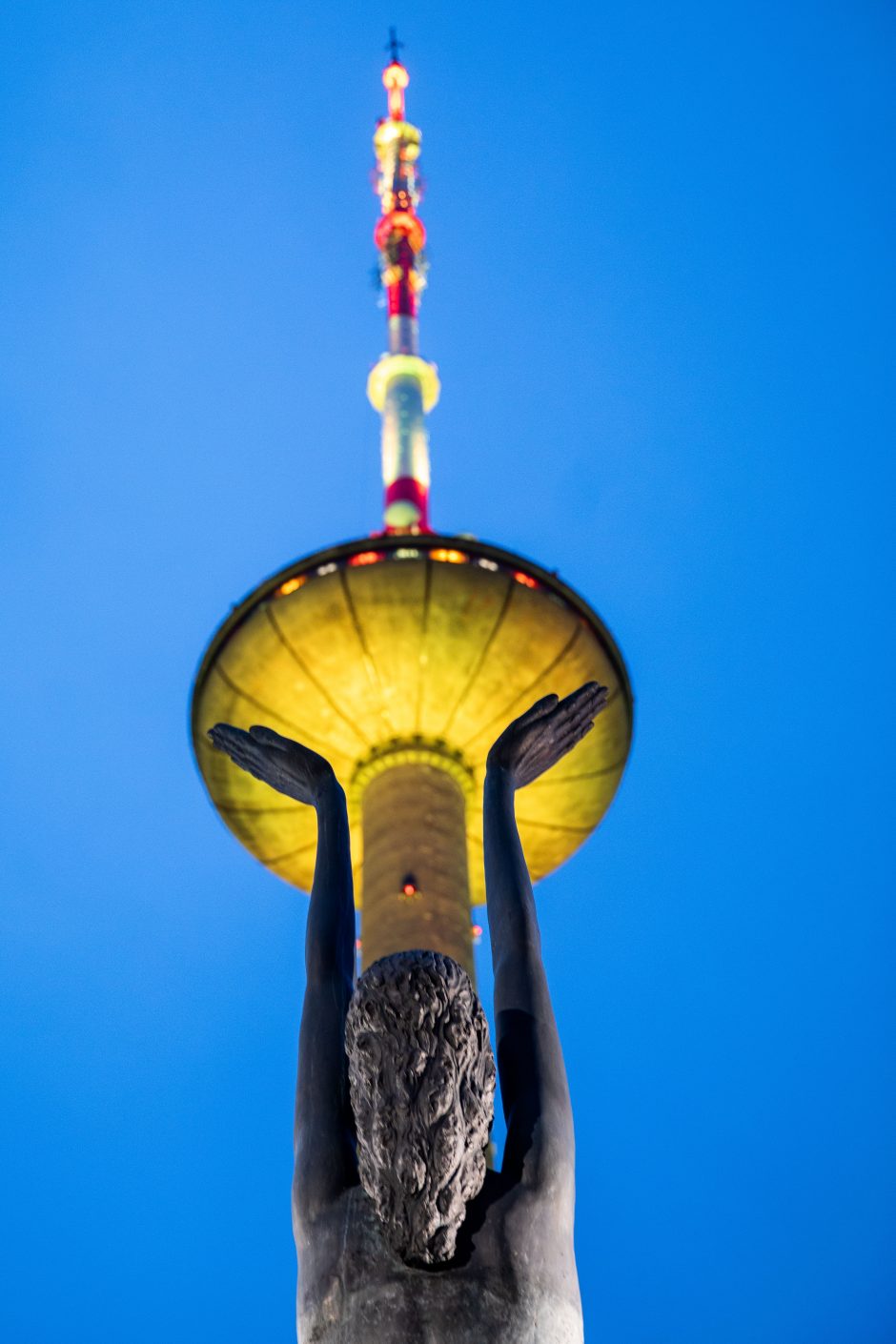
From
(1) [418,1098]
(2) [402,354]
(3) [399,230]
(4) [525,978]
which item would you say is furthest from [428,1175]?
(3) [399,230]

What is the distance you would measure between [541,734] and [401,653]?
7.04 metres

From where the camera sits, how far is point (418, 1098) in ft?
16.0

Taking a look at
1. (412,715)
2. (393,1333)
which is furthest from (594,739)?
(393,1333)

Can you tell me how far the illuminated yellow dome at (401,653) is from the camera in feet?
45.0

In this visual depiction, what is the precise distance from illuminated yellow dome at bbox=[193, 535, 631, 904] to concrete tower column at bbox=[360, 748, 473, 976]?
1.09 feet

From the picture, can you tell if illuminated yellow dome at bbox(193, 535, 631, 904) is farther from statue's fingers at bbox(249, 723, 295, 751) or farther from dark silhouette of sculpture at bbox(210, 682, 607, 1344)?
dark silhouette of sculpture at bbox(210, 682, 607, 1344)

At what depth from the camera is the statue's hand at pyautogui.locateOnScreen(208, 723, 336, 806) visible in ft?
22.7

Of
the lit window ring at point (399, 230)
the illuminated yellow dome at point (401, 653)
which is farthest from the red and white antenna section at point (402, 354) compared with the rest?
the illuminated yellow dome at point (401, 653)

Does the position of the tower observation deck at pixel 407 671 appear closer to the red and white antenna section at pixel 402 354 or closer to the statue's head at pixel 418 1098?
the red and white antenna section at pixel 402 354

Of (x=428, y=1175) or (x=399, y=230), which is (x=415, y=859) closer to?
(x=428, y=1175)

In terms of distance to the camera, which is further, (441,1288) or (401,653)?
(401,653)

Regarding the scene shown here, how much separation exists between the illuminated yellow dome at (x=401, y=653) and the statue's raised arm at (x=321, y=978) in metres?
6.40

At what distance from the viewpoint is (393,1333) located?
486 centimetres

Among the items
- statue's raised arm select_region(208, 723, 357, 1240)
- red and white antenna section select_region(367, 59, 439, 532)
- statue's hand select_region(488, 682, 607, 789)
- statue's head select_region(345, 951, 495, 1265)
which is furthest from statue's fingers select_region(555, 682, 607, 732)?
red and white antenna section select_region(367, 59, 439, 532)
